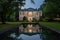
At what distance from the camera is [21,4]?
4247cm

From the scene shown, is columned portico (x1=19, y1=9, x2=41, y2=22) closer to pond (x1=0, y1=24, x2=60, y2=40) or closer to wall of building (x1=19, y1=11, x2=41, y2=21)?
wall of building (x1=19, y1=11, x2=41, y2=21)

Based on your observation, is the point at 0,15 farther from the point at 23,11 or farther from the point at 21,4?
the point at 23,11

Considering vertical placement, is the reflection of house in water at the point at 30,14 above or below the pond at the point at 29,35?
below

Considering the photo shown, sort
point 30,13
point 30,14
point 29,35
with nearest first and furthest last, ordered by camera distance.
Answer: point 29,35
point 30,14
point 30,13

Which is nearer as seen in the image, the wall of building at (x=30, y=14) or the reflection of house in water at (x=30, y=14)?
the reflection of house in water at (x=30, y=14)

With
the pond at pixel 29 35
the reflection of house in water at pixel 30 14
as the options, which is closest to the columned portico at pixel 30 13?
the reflection of house in water at pixel 30 14

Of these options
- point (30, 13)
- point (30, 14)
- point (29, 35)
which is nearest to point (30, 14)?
point (30, 14)

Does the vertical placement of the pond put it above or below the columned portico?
above

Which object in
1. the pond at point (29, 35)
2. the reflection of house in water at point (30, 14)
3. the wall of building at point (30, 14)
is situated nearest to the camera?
the pond at point (29, 35)

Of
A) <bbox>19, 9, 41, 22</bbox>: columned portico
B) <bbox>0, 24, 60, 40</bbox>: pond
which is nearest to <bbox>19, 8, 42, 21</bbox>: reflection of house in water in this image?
<bbox>19, 9, 41, 22</bbox>: columned portico

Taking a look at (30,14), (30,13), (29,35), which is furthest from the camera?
(30,13)

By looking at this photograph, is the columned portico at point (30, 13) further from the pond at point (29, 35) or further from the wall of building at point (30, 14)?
the pond at point (29, 35)

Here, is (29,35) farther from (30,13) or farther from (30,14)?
(30,13)

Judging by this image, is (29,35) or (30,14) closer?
(29,35)
